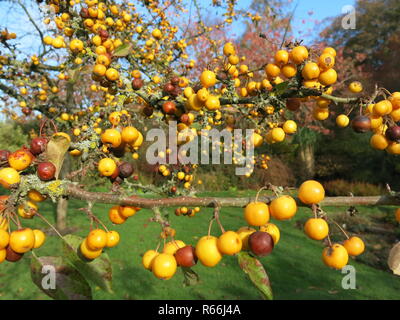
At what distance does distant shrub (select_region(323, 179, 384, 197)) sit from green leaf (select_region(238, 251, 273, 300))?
39.9 ft

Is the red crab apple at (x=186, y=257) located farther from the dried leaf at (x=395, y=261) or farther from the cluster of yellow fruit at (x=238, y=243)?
the dried leaf at (x=395, y=261)

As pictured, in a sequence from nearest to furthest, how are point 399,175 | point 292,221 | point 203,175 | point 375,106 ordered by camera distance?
point 375,106, point 292,221, point 399,175, point 203,175

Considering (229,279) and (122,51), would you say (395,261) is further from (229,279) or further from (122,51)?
(229,279)

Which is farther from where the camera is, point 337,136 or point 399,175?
point 337,136

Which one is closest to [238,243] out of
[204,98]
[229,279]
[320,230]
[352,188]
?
[320,230]

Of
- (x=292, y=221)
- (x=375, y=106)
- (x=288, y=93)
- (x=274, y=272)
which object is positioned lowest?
(x=274, y=272)

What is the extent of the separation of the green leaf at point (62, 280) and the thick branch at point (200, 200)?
0.87 feet

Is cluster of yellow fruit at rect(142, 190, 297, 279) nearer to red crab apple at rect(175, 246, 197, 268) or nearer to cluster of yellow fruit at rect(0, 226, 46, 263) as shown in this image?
red crab apple at rect(175, 246, 197, 268)

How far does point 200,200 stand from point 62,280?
0.58 metres

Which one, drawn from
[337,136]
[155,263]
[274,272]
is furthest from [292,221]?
[155,263]

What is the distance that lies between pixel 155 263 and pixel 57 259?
1.25ft

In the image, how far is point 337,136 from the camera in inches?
620

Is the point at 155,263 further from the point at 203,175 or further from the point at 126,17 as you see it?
the point at 203,175

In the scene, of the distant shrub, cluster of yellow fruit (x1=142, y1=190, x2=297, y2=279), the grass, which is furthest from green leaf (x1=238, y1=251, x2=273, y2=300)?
the distant shrub
